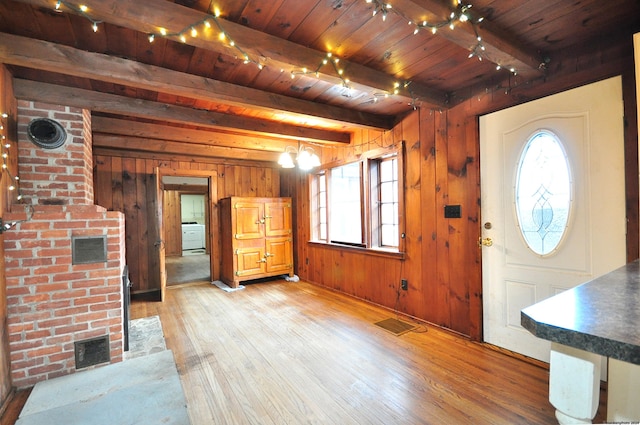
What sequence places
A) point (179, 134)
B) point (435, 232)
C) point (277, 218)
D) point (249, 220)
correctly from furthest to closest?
1. point (277, 218)
2. point (249, 220)
3. point (179, 134)
4. point (435, 232)

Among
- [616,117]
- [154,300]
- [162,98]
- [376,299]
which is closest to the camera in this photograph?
[616,117]

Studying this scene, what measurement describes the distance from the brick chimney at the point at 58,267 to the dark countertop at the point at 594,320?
2769mm

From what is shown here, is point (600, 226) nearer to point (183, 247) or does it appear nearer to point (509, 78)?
point (509, 78)

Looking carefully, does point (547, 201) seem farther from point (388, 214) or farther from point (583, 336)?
point (583, 336)

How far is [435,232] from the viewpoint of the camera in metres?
2.99

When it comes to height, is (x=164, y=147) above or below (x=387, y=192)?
above

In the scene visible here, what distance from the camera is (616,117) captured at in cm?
188

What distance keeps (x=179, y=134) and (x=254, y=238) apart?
6.65 feet

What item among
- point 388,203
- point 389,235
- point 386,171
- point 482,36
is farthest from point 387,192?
point 482,36

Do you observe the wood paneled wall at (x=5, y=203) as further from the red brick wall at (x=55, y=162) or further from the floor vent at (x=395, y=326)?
the floor vent at (x=395, y=326)

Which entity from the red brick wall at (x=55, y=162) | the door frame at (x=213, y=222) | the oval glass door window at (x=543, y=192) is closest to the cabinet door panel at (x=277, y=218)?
the door frame at (x=213, y=222)

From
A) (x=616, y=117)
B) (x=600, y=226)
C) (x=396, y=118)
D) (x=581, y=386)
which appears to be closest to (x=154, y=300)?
(x=396, y=118)

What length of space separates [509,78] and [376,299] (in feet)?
8.95

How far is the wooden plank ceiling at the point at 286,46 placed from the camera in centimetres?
156
